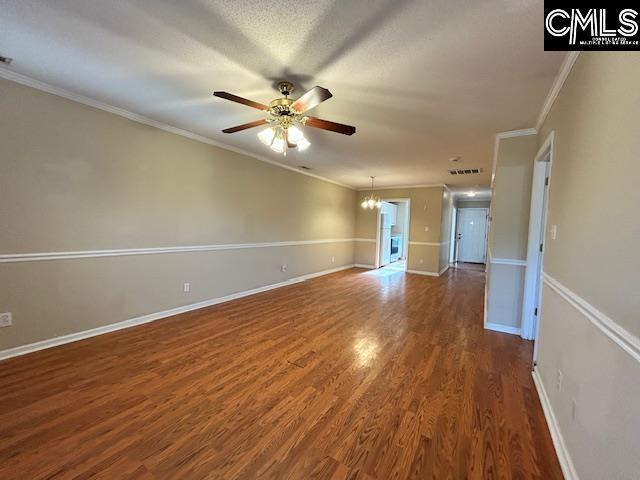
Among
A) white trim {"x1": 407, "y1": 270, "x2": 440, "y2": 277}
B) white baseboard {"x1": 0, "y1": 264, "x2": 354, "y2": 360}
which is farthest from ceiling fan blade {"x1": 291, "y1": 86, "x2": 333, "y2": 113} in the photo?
white trim {"x1": 407, "y1": 270, "x2": 440, "y2": 277}

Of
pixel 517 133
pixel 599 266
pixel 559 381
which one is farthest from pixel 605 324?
pixel 517 133

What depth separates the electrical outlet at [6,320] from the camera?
7.51 ft

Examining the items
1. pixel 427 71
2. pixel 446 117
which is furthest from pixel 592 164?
pixel 446 117

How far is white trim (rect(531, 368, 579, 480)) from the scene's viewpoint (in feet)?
4.29

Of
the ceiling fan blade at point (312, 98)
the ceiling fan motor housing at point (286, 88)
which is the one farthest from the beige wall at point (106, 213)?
the ceiling fan blade at point (312, 98)

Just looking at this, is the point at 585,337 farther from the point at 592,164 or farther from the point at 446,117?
the point at 446,117

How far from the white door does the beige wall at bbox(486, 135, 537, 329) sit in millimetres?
6875

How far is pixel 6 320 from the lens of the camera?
231cm

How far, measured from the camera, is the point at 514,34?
155 centimetres

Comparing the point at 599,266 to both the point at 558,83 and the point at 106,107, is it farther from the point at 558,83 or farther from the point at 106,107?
the point at 106,107

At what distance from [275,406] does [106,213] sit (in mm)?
2699

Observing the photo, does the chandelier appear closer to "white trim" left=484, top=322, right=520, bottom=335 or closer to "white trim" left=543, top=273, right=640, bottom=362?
"white trim" left=484, top=322, right=520, bottom=335

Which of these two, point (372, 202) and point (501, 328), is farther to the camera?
point (372, 202)

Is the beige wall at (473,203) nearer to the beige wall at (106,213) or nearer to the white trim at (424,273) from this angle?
the white trim at (424,273)
